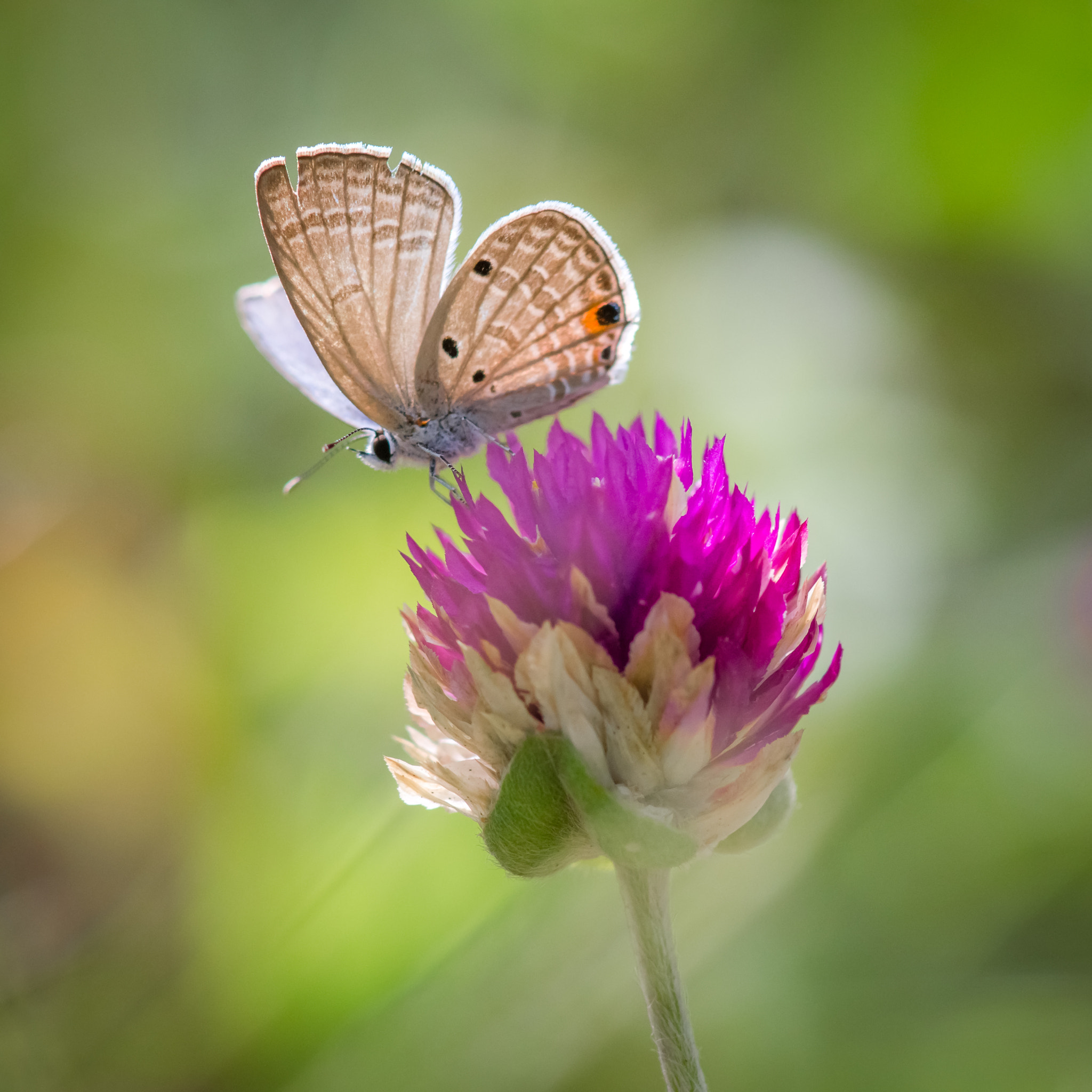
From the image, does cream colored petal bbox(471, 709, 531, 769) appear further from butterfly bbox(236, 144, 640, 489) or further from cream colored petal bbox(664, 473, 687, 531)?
butterfly bbox(236, 144, 640, 489)

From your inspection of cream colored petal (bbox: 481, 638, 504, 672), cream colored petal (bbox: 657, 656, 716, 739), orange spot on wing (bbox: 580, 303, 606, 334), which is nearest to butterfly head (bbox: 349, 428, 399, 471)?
orange spot on wing (bbox: 580, 303, 606, 334)

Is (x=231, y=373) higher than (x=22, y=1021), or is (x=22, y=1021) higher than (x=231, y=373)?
(x=231, y=373)

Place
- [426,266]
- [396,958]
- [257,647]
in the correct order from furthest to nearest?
[257,647] < [396,958] < [426,266]

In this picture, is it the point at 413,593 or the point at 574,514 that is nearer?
the point at 574,514

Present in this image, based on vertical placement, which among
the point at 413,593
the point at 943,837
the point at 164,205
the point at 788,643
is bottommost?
the point at 943,837

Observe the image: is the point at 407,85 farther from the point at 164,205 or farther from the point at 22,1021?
the point at 22,1021

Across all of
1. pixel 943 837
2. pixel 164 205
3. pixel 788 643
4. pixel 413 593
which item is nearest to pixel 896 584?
pixel 943 837

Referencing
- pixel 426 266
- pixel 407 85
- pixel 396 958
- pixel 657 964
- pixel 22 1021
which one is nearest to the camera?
pixel 657 964
